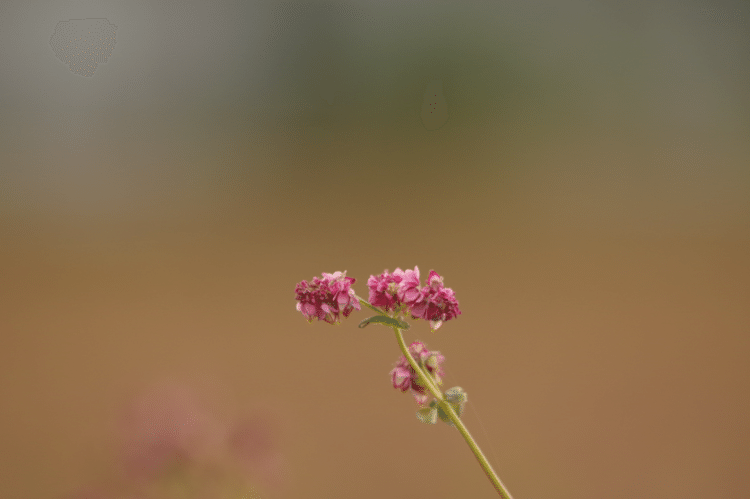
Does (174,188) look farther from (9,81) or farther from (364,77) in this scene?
(364,77)

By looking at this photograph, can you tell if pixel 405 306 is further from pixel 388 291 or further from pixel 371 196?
pixel 371 196

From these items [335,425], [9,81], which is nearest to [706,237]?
[335,425]

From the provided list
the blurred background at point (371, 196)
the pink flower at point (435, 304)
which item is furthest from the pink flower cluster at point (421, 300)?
the blurred background at point (371, 196)

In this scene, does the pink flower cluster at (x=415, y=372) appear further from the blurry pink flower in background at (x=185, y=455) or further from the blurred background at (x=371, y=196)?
the blurred background at (x=371, y=196)

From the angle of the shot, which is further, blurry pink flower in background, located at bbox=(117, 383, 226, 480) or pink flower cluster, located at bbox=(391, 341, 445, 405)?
blurry pink flower in background, located at bbox=(117, 383, 226, 480)

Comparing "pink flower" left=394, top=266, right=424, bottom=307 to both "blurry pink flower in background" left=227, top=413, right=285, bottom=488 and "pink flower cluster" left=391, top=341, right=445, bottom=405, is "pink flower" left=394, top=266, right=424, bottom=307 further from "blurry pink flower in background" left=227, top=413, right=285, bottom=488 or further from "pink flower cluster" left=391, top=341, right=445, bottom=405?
"blurry pink flower in background" left=227, top=413, right=285, bottom=488

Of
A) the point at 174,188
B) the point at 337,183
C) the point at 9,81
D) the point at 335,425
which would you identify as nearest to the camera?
the point at 335,425

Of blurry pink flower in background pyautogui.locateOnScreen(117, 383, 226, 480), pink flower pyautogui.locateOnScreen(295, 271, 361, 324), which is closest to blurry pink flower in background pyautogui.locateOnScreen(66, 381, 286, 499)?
blurry pink flower in background pyautogui.locateOnScreen(117, 383, 226, 480)
